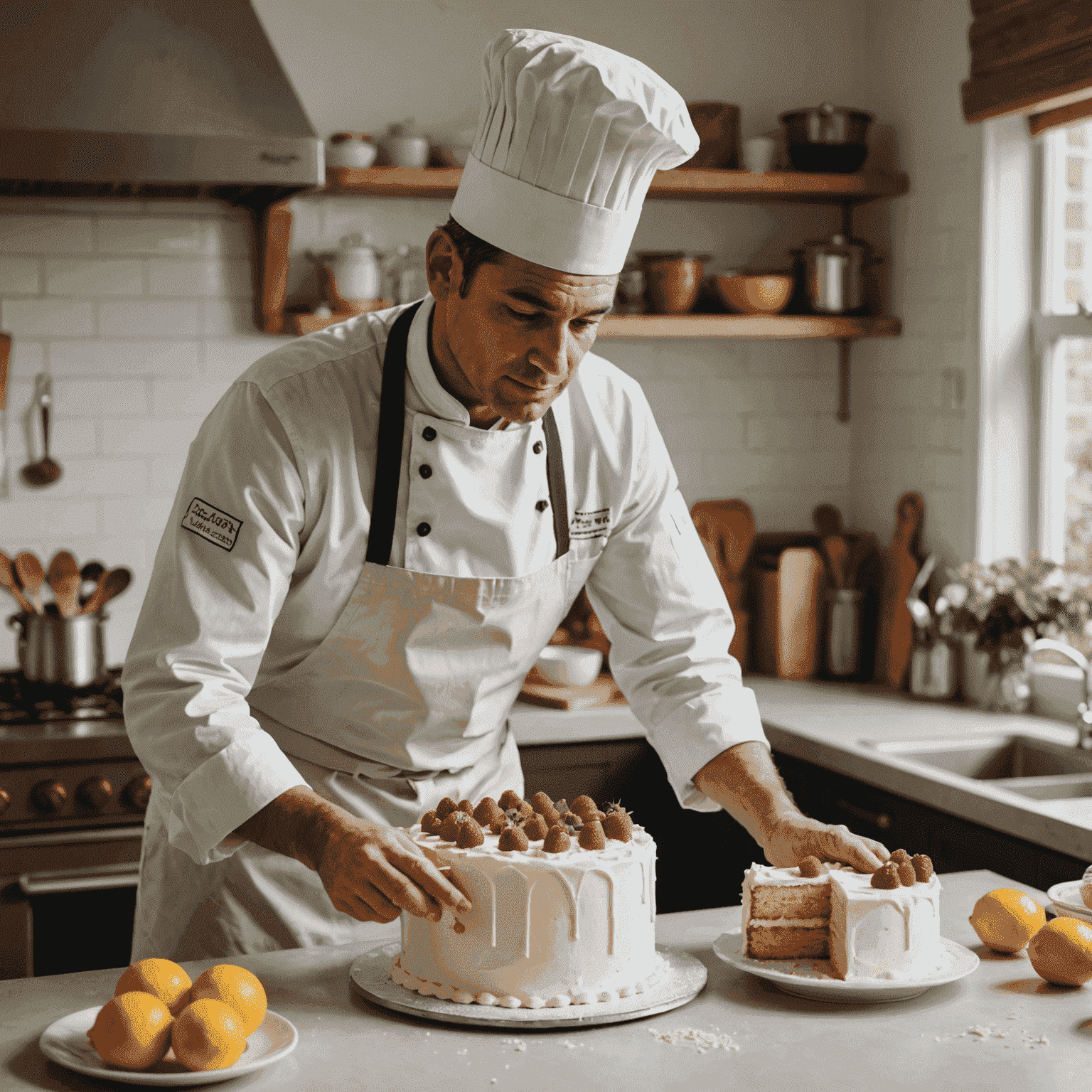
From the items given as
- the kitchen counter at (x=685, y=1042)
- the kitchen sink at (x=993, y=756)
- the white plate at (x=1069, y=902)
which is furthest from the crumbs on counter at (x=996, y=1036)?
the kitchen sink at (x=993, y=756)

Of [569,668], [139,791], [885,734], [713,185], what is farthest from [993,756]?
[139,791]

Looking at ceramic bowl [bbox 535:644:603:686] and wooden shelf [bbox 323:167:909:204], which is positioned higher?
wooden shelf [bbox 323:167:909:204]

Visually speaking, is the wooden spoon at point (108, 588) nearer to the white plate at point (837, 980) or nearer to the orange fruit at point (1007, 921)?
the white plate at point (837, 980)

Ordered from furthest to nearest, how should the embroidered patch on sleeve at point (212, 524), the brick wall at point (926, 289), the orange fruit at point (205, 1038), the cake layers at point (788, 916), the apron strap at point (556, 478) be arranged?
1. the brick wall at point (926, 289)
2. the apron strap at point (556, 478)
3. the embroidered patch on sleeve at point (212, 524)
4. the cake layers at point (788, 916)
5. the orange fruit at point (205, 1038)

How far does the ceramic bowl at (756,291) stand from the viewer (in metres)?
3.62

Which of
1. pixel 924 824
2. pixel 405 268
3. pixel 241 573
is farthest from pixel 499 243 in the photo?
pixel 405 268

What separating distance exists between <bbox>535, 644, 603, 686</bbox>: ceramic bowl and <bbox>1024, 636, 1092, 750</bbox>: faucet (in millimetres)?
974

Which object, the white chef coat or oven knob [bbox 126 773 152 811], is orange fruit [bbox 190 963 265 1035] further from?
oven knob [bbox 126 773 152 811]

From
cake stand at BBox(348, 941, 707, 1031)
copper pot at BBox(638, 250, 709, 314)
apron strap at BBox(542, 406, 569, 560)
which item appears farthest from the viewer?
copper pot at BBox(638, 250, 709, 314)

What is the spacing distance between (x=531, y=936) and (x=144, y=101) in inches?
82.9

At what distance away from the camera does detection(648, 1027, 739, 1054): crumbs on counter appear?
1325 millimetres

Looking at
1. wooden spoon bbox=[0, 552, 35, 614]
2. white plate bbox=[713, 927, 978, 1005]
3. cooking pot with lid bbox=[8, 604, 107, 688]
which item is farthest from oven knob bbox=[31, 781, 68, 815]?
white plate bbox=[713, 927, 978, 1005]

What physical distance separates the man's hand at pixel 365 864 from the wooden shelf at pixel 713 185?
2150 mm

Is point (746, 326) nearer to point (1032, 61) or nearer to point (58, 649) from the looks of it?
point (1032, 61)
